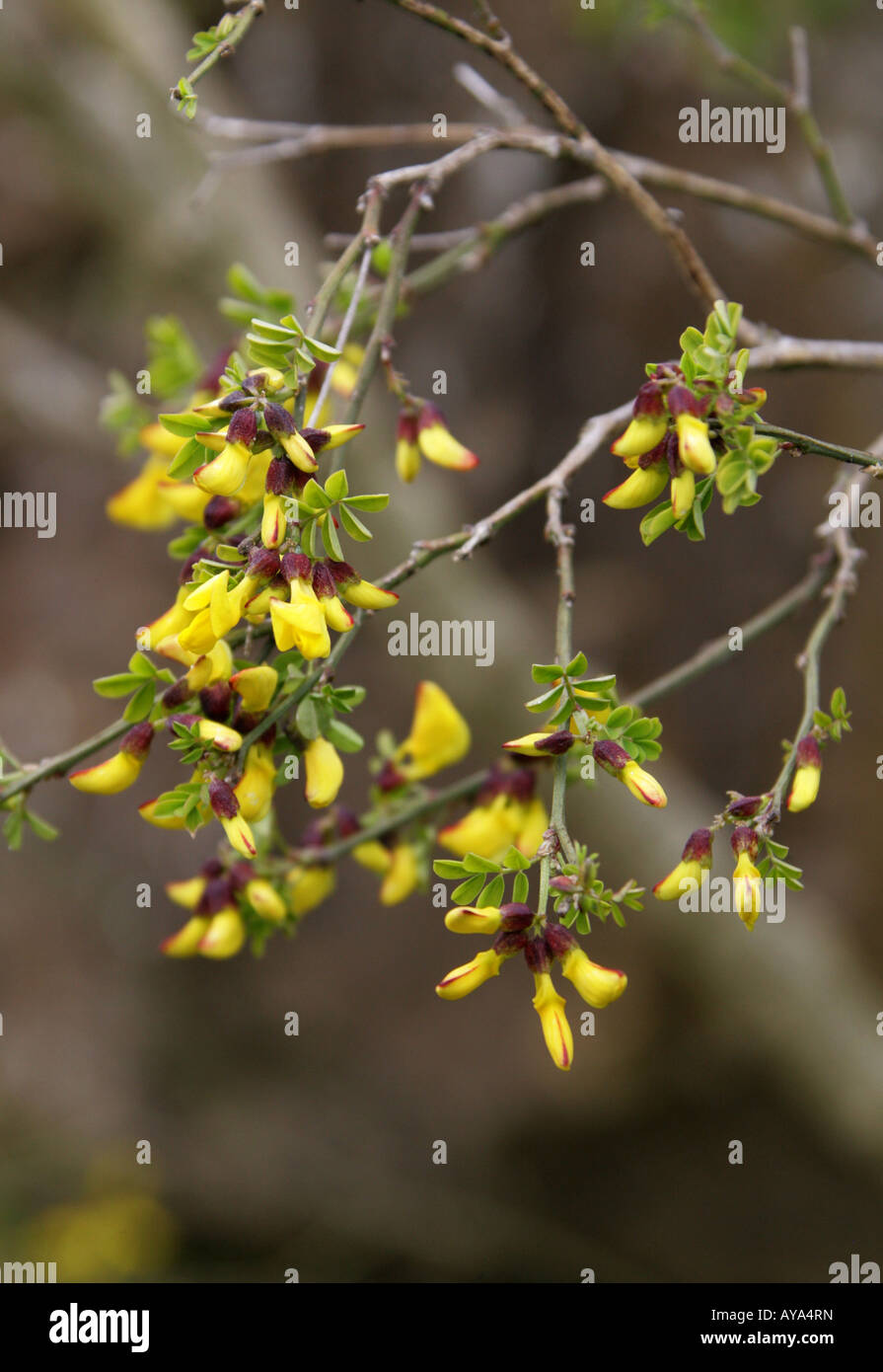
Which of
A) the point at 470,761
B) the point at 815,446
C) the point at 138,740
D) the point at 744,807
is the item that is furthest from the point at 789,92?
the point at 470,761

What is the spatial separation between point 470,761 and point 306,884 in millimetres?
1433

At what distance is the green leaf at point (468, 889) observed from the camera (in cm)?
64

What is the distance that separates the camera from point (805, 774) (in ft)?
2.19

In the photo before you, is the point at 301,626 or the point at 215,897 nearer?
the point at 301,626

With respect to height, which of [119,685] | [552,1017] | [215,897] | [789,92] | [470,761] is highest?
[789,92]

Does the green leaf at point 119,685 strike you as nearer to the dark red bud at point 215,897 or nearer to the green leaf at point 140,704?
the green leaf at point 140,704

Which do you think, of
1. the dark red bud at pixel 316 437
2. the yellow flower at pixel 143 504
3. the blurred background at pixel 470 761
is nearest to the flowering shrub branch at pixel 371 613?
the dark red bud at pixel 316 437

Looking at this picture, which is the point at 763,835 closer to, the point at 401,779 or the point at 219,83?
the point at 401,779

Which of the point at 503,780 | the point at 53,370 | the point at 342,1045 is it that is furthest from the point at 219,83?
the point at 342,1045

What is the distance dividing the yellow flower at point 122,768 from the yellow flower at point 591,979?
307 millimetres

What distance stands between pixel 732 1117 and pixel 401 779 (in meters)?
1.83

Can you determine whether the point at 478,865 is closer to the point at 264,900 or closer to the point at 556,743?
the point at 556,743

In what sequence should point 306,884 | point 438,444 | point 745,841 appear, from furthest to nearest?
point 306,884 → point 438,444 → point 745,841

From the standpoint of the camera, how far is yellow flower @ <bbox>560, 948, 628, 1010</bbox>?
0.60 metres
